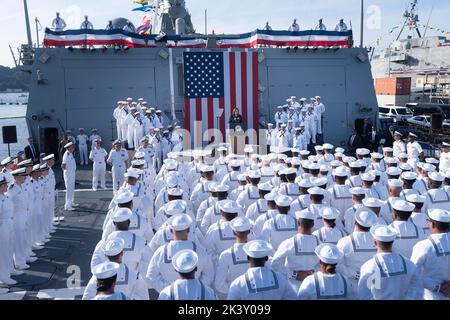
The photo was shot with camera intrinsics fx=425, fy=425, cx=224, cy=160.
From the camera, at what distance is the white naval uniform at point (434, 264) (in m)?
3.46

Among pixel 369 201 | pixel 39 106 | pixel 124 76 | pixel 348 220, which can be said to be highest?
pixel 124 76

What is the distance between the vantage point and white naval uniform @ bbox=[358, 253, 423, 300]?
10.6 feet

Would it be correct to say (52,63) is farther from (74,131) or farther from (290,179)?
(290,179)

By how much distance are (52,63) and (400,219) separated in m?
13.4

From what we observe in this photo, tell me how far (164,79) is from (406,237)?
1253 cm

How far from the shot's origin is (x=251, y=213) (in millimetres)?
5398

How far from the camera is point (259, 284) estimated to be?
2986 mm

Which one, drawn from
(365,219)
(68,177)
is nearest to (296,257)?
(365,219)

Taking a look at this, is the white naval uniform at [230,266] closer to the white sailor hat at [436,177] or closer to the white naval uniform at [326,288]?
the white naval uniform at [326,288]

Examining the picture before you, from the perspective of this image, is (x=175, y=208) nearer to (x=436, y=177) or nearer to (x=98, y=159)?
(x=436, y=177)

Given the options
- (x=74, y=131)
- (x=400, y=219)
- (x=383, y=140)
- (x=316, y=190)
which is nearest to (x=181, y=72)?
(x=74, y=131)

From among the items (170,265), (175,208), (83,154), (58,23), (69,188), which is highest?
(58,23)

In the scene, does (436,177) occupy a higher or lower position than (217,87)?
lower

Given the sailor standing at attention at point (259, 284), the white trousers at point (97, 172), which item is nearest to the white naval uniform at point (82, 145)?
the white trousers at point (97, 172)
